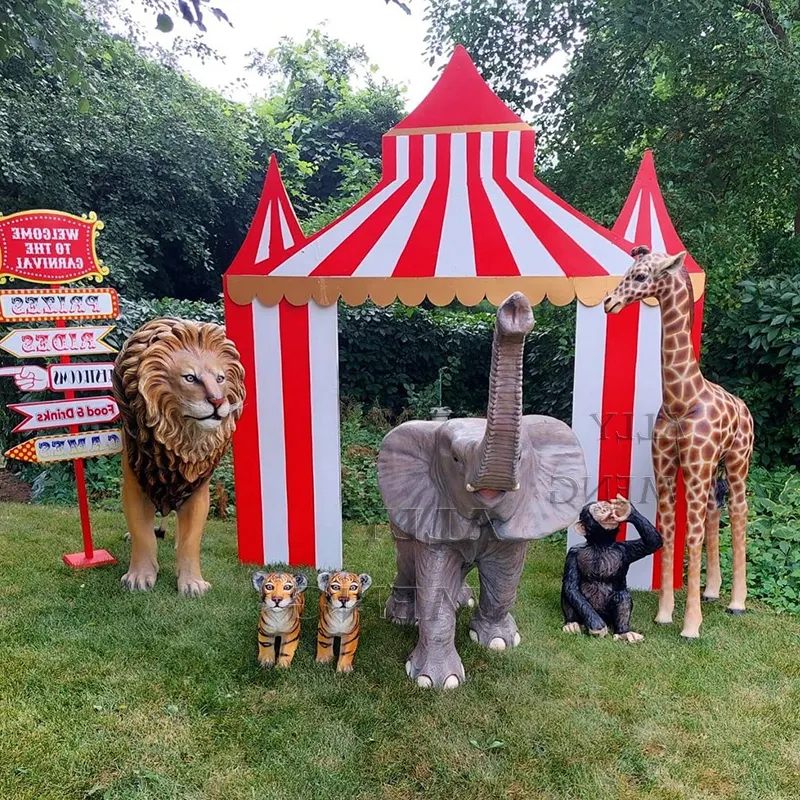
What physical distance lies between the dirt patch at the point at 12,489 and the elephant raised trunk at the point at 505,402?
19.2 ft

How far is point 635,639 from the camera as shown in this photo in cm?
368

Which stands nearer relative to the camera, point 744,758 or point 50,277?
point 744,758

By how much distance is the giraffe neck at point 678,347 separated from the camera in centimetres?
357

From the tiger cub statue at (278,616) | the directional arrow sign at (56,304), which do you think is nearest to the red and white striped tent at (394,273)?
the directional arrow sign at (56,304)

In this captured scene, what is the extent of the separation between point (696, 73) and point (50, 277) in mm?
6339

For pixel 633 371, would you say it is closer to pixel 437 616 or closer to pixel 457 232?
pixel 457 232

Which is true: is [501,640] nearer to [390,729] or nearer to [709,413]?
[390,729]

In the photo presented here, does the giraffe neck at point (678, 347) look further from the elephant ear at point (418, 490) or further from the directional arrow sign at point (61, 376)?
the directional arrow sign at point (61, 376)

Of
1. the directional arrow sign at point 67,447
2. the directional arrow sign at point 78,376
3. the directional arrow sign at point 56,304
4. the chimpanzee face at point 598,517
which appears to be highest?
the directional arrow sign at point 56,304

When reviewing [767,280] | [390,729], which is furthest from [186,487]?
[767,280]

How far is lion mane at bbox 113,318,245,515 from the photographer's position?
3494mm

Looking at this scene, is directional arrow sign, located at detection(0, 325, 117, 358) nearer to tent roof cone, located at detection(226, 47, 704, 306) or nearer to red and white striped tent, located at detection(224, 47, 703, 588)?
red and white striped tent, located at detection(224, 47, 703, 588)

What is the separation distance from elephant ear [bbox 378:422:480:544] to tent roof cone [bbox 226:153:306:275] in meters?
1.96

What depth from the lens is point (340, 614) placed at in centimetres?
322
